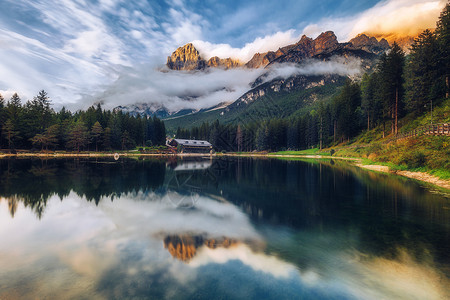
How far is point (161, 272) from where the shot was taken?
25.5ft

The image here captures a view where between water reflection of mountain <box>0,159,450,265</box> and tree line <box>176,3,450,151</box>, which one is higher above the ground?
tree line <box>176,3,450,151</box>

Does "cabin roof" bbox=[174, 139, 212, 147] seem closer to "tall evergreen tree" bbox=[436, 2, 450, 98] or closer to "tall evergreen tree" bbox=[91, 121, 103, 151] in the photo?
"tall evergreen tree" bbox=[91, 121, 103, 151]

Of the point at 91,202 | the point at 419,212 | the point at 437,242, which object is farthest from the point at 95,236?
the point at 419,212

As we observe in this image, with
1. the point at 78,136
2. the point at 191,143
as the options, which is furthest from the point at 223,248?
the point at 191,143

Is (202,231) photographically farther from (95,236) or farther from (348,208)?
(348,208)

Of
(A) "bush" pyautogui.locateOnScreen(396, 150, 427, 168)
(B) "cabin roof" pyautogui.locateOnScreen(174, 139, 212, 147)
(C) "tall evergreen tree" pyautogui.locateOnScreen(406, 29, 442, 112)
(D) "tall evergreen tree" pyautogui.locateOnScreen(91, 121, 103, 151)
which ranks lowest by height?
(A) "bush" pyautogui.locateOnScreen(396, 150, 427, 168)

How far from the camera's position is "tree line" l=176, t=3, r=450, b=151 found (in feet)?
158

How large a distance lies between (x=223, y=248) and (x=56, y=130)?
103978mm

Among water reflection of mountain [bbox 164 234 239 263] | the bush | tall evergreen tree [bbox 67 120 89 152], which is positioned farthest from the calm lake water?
tall evergreen tree [bbox 67 120 89 152]

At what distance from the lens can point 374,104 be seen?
7069cm

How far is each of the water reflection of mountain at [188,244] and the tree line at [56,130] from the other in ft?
321

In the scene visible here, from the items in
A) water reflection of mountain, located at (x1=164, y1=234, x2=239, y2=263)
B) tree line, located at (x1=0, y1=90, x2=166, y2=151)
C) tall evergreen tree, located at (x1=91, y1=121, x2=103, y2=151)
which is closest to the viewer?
water reflection of mountain, located at (x1=164, y1=234, x2=239, y2=263)

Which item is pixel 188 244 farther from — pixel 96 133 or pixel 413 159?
pixel 96 133

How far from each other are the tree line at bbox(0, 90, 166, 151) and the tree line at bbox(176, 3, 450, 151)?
60.9m
